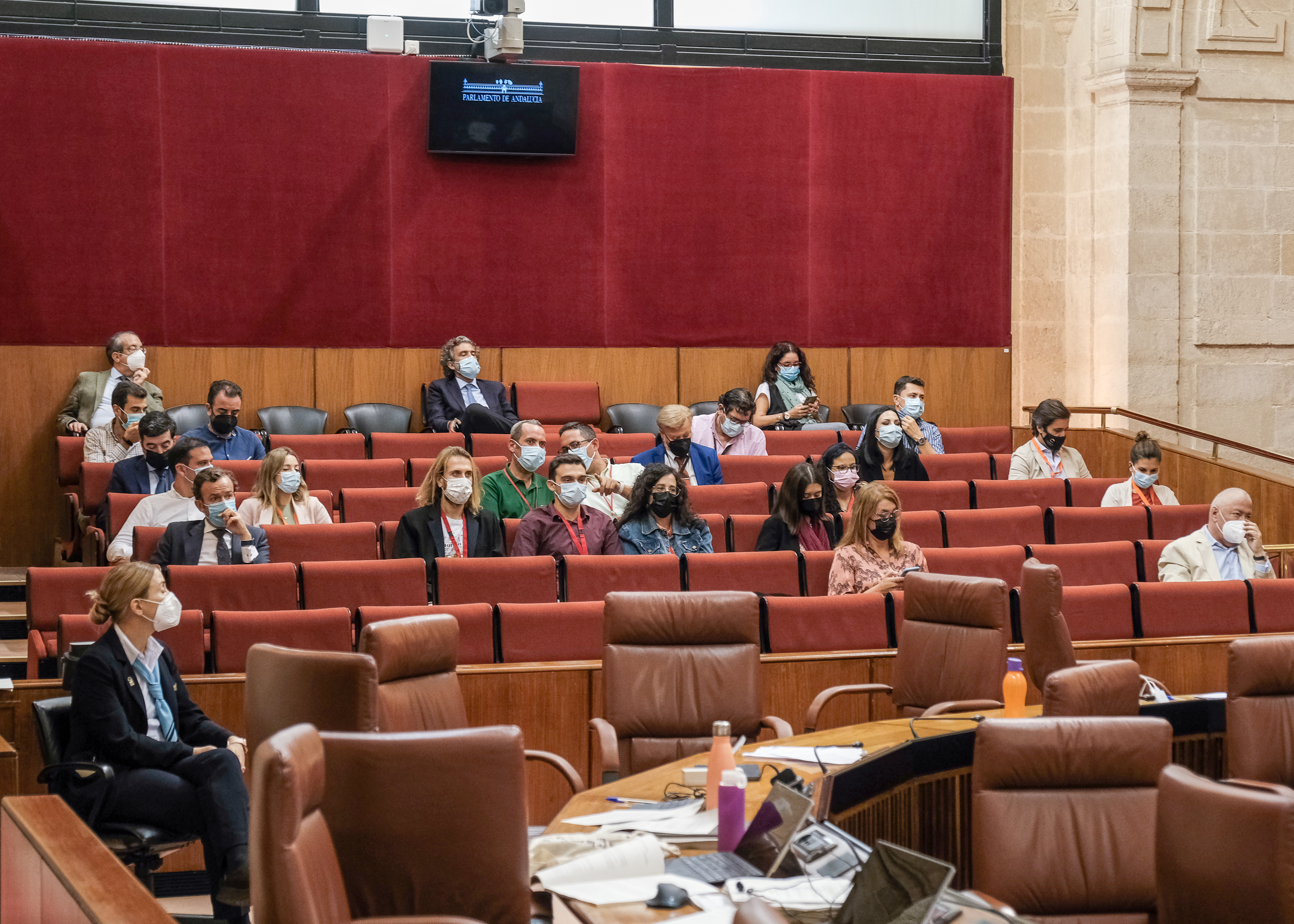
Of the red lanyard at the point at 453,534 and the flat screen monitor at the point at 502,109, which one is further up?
the flat screen monitor at the point at 502,109

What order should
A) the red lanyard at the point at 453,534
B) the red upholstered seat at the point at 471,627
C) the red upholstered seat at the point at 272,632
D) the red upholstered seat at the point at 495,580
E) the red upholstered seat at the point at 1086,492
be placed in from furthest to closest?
1. the red upholstered seat at the point at 1086,492
2. the red lanyard at the point at 453,534
3. the red upholstered seat at the point at 495,580
4. the red upholstered seat at the point at 471,627
5. the red upholstered seat at the point at 272,632

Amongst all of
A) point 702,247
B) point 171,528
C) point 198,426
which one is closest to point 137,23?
point 198,426

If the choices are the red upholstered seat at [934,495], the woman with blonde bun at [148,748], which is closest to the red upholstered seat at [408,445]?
the red upholstered seat at [934,495]

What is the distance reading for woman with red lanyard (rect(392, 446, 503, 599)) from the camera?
5.64m

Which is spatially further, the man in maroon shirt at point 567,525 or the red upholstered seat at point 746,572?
the man in maroon shirt at point 567,525

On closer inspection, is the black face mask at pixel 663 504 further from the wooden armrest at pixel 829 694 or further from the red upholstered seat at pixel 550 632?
the wooden armrest at pixel 829 694

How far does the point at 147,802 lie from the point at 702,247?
595 cm

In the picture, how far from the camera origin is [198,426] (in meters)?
7.53

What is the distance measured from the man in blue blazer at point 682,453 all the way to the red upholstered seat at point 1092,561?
1614 millimetres

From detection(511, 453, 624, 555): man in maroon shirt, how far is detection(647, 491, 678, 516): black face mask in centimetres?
19

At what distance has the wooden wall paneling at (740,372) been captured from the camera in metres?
8.97

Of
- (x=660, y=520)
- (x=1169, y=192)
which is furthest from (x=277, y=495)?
(x=1169, y=192)

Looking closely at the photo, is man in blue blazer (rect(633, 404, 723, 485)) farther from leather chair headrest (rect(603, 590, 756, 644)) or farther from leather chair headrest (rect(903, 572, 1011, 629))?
leather chair headrest (rect(603, 590, 756, 644))

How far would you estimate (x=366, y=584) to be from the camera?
514 cm
